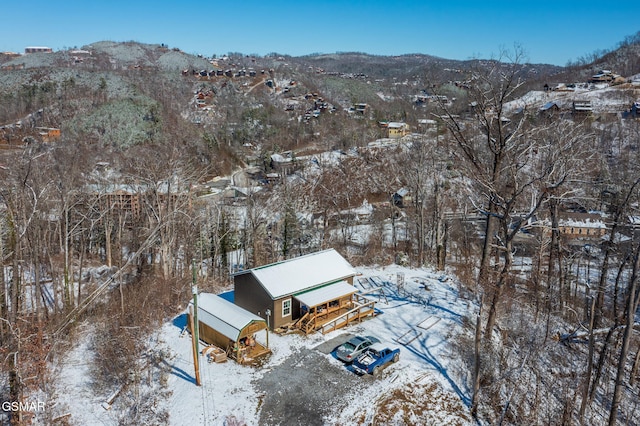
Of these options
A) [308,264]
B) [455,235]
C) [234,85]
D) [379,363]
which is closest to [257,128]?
[234,85]

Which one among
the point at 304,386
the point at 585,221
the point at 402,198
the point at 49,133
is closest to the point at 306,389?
the point at 304,386

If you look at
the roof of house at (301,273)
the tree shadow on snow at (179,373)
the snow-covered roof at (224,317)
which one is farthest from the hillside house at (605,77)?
the tree shadow on snow at (179,373)

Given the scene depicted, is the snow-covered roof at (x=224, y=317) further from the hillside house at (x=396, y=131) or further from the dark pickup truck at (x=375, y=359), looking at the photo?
the hillside house at (x=396, y=131)

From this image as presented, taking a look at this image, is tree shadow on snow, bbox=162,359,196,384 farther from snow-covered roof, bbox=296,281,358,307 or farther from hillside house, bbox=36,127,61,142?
hillside house, bbox=36,127,61,142

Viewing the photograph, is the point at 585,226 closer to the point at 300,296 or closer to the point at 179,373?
the point at 300,296

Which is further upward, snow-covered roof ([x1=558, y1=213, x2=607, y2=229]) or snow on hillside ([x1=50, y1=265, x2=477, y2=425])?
snow-covered roof ([x1=558, y1=213, x2=607, y2=229])

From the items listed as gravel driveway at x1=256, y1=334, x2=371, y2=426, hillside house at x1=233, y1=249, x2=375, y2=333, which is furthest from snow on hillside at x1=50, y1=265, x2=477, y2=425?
hillside house at x1=233, y1=249, x2=375, y2=333

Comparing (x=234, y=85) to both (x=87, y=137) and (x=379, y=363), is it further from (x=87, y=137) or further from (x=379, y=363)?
(x=379, y=363)
